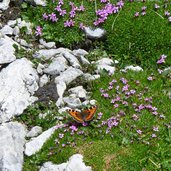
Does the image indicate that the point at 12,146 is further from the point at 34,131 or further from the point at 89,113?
the point at 89,113

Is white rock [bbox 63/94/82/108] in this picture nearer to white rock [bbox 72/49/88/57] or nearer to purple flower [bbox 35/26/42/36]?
white rock [bbox 72/49/88/57]

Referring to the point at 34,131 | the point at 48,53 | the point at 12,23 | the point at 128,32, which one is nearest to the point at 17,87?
the point at 34,131

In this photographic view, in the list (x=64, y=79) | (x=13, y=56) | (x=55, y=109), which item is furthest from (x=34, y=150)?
(x=13, y=56)

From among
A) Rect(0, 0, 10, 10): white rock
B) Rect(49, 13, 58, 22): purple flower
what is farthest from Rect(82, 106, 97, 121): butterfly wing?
Rect(0, 0, 10, 10): white rock

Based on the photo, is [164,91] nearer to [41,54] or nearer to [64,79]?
[64,79]

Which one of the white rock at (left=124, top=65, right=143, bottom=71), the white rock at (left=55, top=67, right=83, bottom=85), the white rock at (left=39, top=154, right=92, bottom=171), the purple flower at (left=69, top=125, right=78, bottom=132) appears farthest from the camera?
the white rock at (left=124, top=65, right=143, bottom=71)
